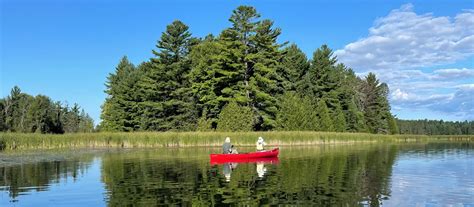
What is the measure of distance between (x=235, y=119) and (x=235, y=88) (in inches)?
315

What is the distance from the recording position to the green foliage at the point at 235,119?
54062 mm

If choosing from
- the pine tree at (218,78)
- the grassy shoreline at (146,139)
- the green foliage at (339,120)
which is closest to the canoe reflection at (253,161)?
the grassy shoreline at (146,139)

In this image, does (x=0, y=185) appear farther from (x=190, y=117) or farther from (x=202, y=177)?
(x=190, y=117)

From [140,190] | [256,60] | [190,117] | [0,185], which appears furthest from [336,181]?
[190,117]

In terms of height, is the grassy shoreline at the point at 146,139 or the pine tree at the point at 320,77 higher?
the pine tree at the point at 320,77

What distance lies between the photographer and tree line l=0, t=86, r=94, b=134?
301ft

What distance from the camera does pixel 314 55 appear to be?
7919cm

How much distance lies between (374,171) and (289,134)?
26.3m

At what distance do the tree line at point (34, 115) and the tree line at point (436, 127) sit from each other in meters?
105

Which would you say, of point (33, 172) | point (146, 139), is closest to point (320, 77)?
point (146, 139)

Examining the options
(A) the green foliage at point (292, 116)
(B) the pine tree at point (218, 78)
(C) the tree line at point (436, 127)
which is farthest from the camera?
(C) the tree line at point (436, 127)

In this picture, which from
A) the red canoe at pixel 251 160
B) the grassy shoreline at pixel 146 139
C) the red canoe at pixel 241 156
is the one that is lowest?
the red canoe at pixel 251 160

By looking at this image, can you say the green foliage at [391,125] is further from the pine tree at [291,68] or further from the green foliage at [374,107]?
the pine tree at [291,68]

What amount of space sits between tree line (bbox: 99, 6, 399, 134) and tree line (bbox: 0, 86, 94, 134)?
15022 millimetres
